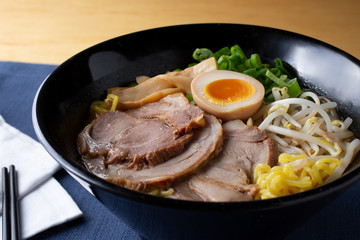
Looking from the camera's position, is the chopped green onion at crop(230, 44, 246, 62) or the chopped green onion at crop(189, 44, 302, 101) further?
the chopped green onion at crop(230, 44, 246, 62)

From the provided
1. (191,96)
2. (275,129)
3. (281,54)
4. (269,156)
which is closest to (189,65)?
(191,96)

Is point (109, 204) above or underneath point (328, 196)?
underneath

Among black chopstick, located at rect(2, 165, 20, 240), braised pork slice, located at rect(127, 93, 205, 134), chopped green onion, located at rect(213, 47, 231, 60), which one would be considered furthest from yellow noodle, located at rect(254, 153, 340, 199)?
black chopstick, located at rect(2, 165, 20, 240)

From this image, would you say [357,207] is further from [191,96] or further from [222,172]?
[191,96]

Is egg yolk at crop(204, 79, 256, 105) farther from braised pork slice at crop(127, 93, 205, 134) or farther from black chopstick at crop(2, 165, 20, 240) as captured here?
black chopstick at crop(2, 165, 20, 240)

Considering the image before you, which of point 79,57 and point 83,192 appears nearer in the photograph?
point 83,192

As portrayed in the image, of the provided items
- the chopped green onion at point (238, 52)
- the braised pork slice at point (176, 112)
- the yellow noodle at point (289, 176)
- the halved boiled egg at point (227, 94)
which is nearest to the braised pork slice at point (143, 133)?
the braised pork slice at point (176, 112)
